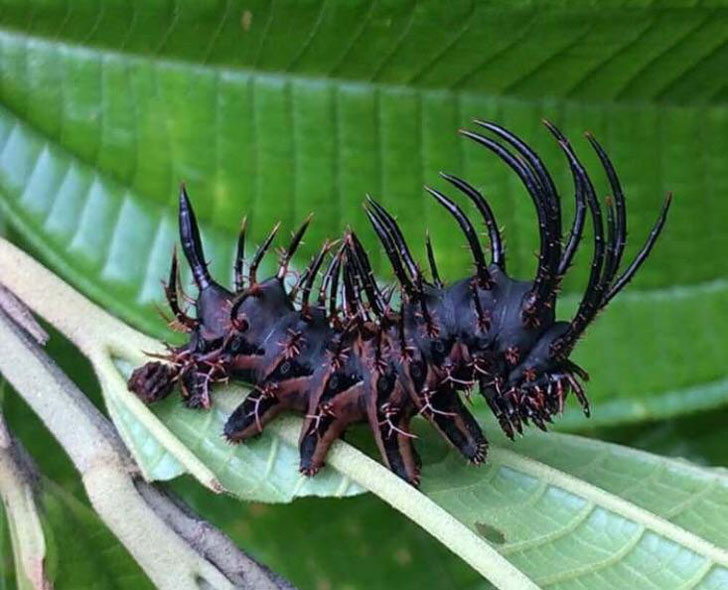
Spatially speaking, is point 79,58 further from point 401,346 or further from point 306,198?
point 401,346

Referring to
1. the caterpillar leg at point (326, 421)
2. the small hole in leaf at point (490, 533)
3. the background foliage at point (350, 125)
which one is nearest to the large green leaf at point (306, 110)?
the background foliage at point (350, 125)

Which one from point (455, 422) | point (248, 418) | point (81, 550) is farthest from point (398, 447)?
point (81, 550)

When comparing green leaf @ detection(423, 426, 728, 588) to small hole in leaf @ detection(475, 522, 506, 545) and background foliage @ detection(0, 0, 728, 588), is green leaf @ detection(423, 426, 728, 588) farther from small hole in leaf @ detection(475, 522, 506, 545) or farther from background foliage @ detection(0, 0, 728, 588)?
background foliage @ detection(0, 0, 728, 588)

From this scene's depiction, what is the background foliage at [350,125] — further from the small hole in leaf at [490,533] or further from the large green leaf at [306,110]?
the small hole in leaf at [490,533]

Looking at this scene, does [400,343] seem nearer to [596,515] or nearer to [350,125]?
[596,515]

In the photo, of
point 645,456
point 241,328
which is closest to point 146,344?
point 241,328

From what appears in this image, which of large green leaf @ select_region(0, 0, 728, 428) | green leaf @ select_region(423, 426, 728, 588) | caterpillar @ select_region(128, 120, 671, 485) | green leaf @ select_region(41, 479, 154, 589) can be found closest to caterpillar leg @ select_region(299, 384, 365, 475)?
caterpillar @ select_region(128, 120, 671, 485)

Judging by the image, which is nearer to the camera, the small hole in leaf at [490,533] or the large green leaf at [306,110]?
the small hole in leaf at [490,533]
